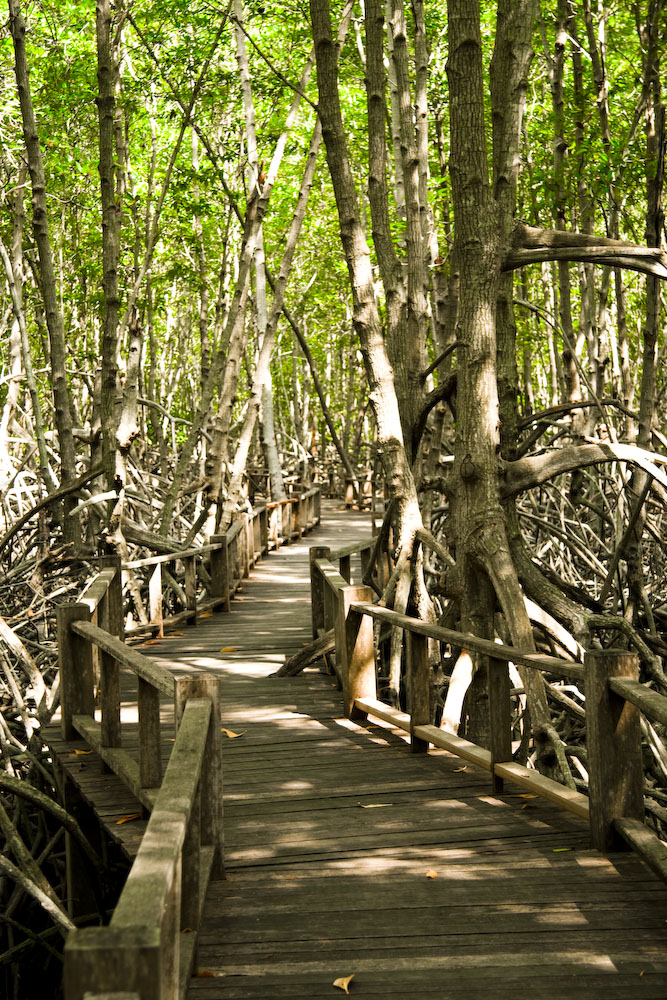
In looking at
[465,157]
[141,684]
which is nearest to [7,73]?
[465,157]

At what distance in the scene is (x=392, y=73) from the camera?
8.25m

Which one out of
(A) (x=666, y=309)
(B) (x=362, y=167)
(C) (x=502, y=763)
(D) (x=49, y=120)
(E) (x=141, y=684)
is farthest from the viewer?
(B) (x=362, y=167)

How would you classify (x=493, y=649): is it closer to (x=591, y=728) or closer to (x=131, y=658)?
(x=591, y=728)

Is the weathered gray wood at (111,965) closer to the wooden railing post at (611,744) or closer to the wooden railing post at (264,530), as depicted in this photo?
the wooden railing post at (611,744)

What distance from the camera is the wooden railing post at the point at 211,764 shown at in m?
3.63

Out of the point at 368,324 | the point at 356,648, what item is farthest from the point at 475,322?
the point at 356,648

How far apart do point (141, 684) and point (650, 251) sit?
10.8ft

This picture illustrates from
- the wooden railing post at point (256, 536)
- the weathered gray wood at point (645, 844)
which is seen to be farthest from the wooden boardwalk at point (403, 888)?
the wooden railing post at point (256, 536)

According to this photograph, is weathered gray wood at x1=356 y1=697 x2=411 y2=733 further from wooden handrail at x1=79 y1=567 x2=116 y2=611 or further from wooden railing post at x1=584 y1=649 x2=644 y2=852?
wooden railing post at x1=584 y1=649 x2=644 y2=852

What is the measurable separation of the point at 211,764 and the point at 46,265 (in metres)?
5.56

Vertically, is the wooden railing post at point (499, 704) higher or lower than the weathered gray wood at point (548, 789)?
higher

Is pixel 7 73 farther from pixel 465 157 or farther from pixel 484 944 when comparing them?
pixel 484 944

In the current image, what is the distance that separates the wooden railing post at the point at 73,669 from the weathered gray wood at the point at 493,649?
1.63 m

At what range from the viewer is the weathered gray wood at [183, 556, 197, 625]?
34.1ft
